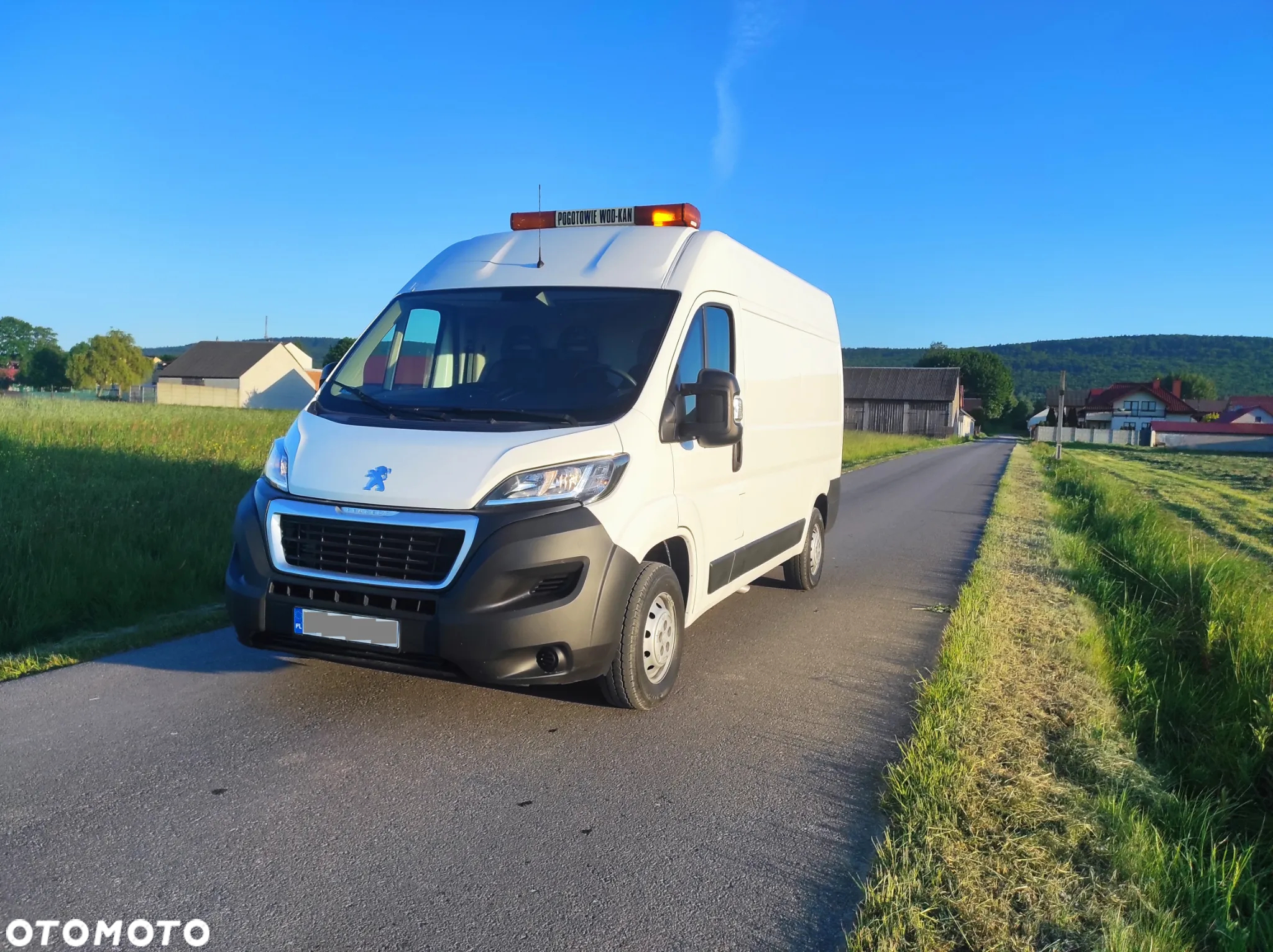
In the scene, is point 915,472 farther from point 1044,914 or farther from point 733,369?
point 1044,914

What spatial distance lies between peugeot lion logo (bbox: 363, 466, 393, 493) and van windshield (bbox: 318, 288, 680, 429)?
0.45m

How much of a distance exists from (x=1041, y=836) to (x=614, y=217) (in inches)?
174

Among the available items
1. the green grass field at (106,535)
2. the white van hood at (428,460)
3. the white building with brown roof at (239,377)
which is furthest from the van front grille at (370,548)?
the white building with brown roof at (239,377)

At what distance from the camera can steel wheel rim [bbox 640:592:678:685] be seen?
15.4 feet

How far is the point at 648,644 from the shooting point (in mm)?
4699

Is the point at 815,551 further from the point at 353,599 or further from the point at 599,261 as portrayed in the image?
the point at 353,599

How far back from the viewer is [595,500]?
4.25 m

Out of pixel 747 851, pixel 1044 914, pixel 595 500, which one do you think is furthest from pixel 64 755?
pixel 1044 914

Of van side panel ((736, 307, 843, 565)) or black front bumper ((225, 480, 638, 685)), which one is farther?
van side panel ((736, 307, 843, 565))

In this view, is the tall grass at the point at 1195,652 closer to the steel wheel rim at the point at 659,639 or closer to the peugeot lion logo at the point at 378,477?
the steel wheel rim at the point at 659,639

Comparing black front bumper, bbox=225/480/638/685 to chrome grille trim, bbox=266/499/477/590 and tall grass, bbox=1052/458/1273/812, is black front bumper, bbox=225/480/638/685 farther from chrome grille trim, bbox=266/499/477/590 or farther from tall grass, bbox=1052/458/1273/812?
tall grass, bbox=1052/458/1273/812

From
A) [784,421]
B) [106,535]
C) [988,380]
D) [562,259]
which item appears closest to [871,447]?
[784,421]

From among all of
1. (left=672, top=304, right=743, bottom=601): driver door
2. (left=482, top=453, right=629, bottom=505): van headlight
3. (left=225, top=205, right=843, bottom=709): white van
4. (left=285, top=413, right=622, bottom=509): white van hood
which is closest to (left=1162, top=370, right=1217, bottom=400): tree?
(left=672, top=304, right=743, bottom=601): driver door

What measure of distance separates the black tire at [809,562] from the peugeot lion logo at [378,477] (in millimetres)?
4325
